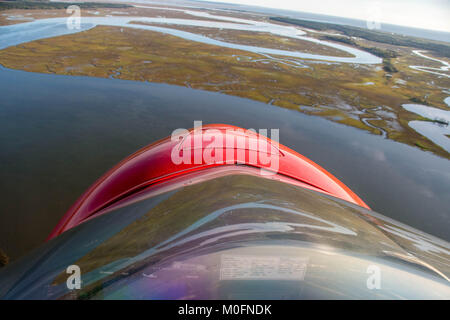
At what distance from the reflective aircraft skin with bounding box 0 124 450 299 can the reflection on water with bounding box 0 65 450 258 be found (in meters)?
9.00

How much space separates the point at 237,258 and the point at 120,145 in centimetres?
1549

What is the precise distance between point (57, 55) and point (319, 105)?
126ft

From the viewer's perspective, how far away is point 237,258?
160 centimetres

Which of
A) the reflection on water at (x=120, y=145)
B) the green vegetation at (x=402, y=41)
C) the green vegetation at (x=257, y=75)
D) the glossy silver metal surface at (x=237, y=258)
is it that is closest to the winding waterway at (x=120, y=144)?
the reflection on water at (x=120, y=145)

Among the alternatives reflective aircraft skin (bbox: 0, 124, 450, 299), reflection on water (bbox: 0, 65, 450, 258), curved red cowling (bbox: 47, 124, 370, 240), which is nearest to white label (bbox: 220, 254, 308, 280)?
reflective aircraft skin (bbox: 0, 124, 450, 299)

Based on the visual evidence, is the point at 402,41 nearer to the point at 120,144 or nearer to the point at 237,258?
the point at 120,144

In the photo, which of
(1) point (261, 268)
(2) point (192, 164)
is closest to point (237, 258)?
(1) point (261, 268)

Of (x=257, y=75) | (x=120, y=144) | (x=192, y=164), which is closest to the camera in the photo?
(x=192, y=164)

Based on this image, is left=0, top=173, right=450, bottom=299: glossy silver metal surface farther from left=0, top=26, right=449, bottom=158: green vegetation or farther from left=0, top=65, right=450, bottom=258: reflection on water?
left=0, top=26, right=449, bottom=158: green vegetation

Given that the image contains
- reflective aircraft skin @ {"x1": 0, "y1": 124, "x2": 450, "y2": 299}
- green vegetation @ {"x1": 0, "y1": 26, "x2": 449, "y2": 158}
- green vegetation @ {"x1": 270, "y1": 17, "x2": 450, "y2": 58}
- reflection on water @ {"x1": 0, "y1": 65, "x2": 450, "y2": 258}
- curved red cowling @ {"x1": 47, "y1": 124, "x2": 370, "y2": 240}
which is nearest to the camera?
reflective aircraft skin @ {"x1": 0, "y1": 124, "x2": 450, "y2": 299}

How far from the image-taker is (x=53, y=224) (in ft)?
31.3

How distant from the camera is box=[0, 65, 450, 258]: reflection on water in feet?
36.4

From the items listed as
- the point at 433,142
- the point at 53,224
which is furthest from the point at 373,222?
the point at 433,142
